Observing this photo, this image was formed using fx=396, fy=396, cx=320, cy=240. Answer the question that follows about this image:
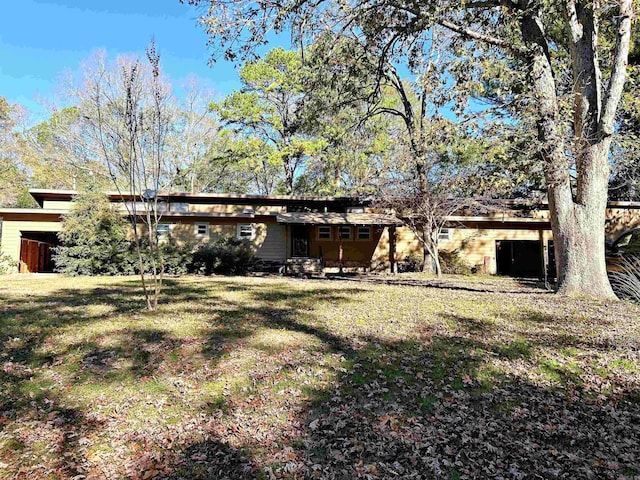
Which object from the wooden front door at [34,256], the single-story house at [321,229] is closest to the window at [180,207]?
the single-story house at [321,229]

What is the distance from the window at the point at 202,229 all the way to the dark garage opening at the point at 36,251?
6809 mm

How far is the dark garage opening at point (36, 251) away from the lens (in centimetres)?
1862

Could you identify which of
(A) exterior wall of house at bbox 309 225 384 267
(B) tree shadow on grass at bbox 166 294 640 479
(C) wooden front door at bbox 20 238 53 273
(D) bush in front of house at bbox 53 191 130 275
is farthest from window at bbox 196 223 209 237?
(B) tree shadow on grass at bbox 166 294 640 479

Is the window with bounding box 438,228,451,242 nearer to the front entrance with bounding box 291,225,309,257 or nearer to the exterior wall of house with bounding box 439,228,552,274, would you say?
the exterior wall of house with bounding box 439,228,552,274

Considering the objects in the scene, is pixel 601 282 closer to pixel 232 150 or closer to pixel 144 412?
pixel 144 412

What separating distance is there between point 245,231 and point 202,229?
208 centimetres


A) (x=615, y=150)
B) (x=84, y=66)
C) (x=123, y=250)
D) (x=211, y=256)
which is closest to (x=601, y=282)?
(x=615, y=150)

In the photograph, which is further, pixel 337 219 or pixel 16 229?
pixel 337 219

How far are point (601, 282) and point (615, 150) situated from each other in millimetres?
7679

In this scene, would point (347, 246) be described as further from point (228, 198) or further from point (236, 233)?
point (228, 198)

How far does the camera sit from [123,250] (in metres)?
14.9

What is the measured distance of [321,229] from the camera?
2022 cm

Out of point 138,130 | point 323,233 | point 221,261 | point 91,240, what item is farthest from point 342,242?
point 138,130

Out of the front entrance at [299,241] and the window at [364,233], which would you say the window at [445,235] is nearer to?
the window at [364,233]
